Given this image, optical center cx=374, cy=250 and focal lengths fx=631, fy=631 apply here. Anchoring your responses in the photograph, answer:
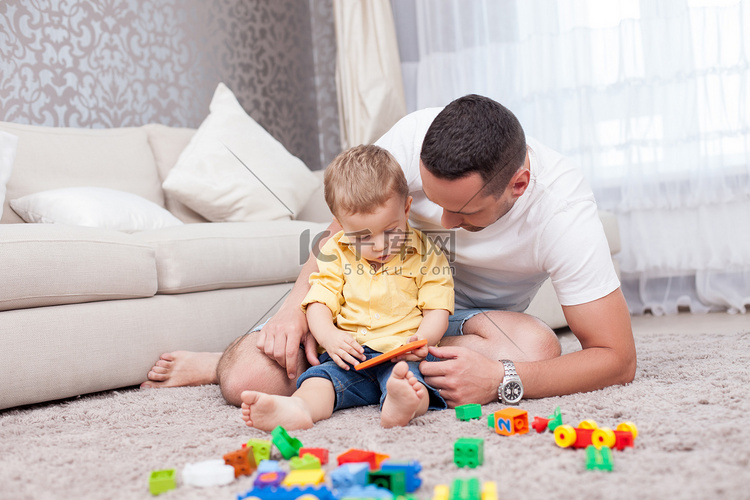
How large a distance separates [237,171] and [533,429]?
1.65m

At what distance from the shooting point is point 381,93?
303 centimetres

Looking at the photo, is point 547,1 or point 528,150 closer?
point 528,150

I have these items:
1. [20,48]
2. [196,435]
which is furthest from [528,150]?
[20,48]

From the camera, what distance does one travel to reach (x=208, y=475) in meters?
0.79

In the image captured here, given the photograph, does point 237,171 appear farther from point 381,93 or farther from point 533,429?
point 533,429

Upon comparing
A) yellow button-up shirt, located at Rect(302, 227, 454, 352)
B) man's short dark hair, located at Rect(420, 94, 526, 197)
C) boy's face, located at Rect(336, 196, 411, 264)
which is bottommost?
yellow button-up shirt, located at Rect(302, 227, 454, 352)

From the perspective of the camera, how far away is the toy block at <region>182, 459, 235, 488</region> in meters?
0.79

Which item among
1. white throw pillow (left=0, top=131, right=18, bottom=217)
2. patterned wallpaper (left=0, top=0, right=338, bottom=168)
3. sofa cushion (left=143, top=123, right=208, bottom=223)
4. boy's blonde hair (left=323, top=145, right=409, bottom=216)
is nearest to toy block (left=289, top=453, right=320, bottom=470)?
boy's blonde hair (left=323, top=145, right=409, bottom=216)

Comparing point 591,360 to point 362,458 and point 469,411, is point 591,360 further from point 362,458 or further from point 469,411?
point 362,458

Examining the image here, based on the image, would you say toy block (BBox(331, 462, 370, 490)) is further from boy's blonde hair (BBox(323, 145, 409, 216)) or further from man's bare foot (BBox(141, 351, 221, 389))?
man's bare foot (BBox(141, 351, 221, 389))

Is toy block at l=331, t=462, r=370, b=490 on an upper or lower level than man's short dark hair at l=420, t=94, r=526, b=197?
lower

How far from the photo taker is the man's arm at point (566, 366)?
111 centimetres

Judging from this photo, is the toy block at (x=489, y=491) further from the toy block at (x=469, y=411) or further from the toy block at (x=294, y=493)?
the toy block at (x=469, y=411)

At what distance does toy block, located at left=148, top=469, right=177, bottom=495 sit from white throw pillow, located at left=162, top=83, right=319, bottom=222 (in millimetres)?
1551
